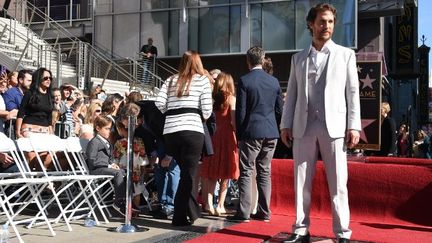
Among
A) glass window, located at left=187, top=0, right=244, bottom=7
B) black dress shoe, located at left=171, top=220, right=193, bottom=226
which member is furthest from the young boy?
glass window, located at left=187, top=0, right=244, bottom=7

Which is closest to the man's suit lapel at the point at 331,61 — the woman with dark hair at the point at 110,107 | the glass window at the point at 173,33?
the woman with dark hair at the point at 110,107

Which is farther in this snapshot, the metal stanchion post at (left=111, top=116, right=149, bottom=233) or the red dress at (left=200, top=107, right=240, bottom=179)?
the red dress at (left=200, top=107, right=240, bottom=179)

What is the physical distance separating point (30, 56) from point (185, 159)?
13340 mm

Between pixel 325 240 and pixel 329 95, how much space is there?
4.35 feet

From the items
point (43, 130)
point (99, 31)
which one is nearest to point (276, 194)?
point (43, 130)

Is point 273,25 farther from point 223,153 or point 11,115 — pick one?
point 223,153

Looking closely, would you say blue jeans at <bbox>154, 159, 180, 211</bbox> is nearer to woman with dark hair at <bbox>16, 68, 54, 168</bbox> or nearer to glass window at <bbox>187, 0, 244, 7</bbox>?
woman with dark hair at <bbox>16, 68, 54, 168</bbox>

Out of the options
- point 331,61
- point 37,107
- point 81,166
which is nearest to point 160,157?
point 81,166

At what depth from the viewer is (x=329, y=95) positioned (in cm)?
470

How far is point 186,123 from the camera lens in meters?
5.93

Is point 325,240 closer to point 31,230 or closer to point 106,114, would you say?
point 31,230

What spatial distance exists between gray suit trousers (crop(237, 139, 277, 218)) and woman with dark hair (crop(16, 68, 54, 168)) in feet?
8.92

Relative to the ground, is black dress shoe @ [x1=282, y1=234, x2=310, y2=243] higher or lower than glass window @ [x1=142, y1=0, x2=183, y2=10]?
lower

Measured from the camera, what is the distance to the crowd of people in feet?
15.6
